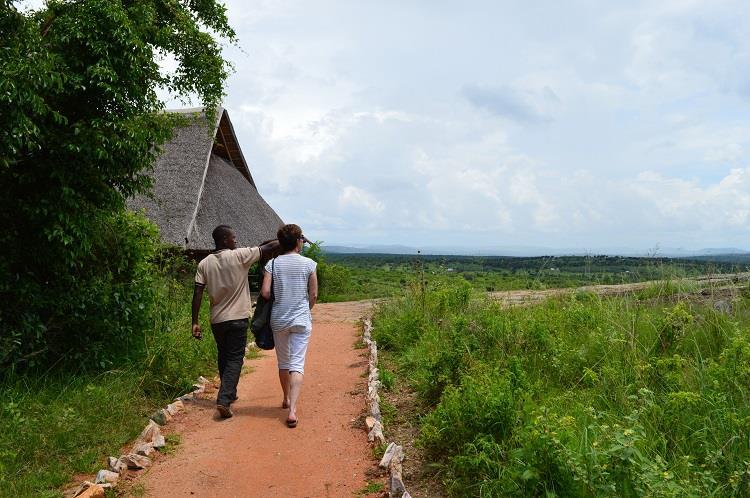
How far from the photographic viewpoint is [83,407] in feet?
18.7

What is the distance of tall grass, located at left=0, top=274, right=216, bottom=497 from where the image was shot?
4.59m

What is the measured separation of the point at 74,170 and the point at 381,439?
4.36 metres

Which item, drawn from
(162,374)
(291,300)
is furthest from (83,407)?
(291,300)

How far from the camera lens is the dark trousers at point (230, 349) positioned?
5906mm

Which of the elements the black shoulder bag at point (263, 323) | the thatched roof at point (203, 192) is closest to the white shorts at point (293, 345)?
the black shoulder bag at point (263, 323)

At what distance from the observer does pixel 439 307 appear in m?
10.0

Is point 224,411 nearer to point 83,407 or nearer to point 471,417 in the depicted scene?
point 83,407

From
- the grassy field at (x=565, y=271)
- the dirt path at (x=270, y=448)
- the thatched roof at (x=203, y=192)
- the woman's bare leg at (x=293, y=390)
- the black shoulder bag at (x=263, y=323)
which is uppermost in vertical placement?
the thatched roof at (x=203, y=192)

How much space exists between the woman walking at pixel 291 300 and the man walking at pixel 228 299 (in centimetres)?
27

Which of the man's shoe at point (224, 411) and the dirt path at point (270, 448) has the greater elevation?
the man's shoe at point (224, 411)

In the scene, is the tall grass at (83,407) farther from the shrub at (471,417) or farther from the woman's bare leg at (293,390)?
the shrub at (471,417)

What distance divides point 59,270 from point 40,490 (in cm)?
327

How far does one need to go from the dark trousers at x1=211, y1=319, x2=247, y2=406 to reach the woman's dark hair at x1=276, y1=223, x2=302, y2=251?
91 cm

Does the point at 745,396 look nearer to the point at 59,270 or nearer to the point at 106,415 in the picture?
the point at 106,415
